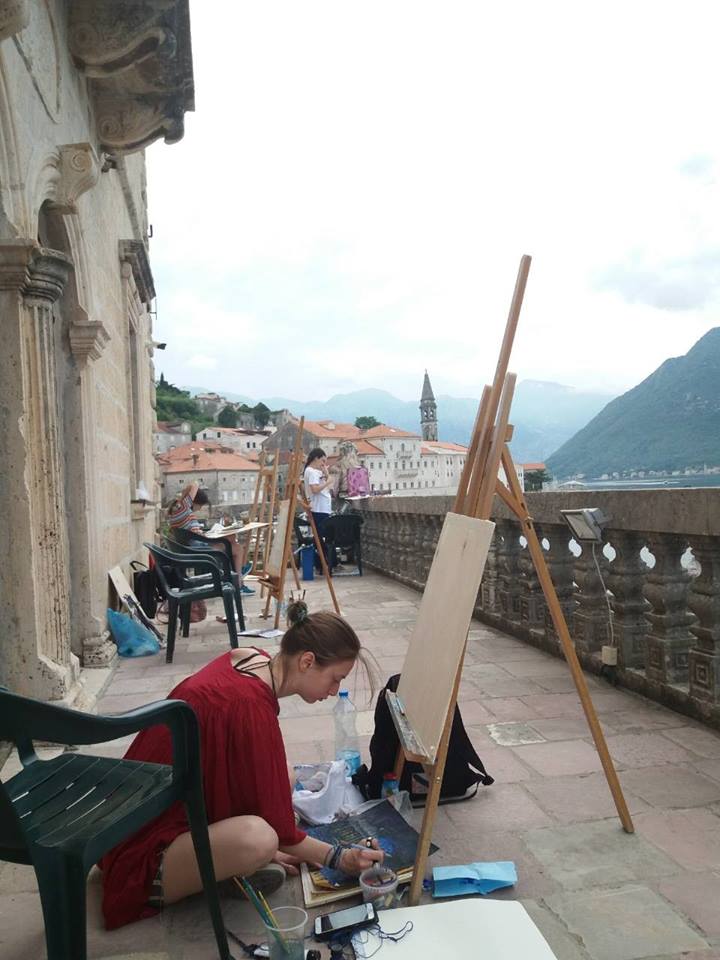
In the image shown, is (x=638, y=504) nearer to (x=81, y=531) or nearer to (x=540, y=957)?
(x=540, y=957)

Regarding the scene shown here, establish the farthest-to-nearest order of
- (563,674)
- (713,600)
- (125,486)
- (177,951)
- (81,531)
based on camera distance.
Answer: (125,486) < (81,531) < (563,674) < (713,600) < (177,951)

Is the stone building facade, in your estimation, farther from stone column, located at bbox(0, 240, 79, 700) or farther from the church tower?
the church tower

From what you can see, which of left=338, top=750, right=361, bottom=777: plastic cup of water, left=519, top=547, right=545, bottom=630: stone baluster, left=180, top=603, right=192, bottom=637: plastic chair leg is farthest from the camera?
left=180, top=603, right=192, bottom=637: plastic chair leg

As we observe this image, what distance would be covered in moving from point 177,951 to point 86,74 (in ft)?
16.9

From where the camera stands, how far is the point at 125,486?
24.5 feet

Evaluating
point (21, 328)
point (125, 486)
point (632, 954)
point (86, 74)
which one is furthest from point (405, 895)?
point (125, 486)

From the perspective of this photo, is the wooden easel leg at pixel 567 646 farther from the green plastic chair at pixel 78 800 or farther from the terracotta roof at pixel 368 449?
the terracotta roof at pixel 368 449

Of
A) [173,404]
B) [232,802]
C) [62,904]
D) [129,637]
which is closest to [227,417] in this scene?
[173,404]

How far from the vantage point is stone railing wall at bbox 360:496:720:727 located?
3.32 meters

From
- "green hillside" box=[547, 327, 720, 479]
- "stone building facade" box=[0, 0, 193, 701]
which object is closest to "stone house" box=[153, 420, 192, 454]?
"green hillside" box=[547, 327, 720, 479]

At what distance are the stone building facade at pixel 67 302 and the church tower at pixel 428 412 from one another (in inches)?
3171

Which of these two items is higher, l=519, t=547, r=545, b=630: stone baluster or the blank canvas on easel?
the blank canvas on easel

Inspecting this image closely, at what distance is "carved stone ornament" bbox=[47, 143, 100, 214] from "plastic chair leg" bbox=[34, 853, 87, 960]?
3711 millimetres

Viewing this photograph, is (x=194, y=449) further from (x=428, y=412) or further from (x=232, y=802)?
(x=232, y=802)
